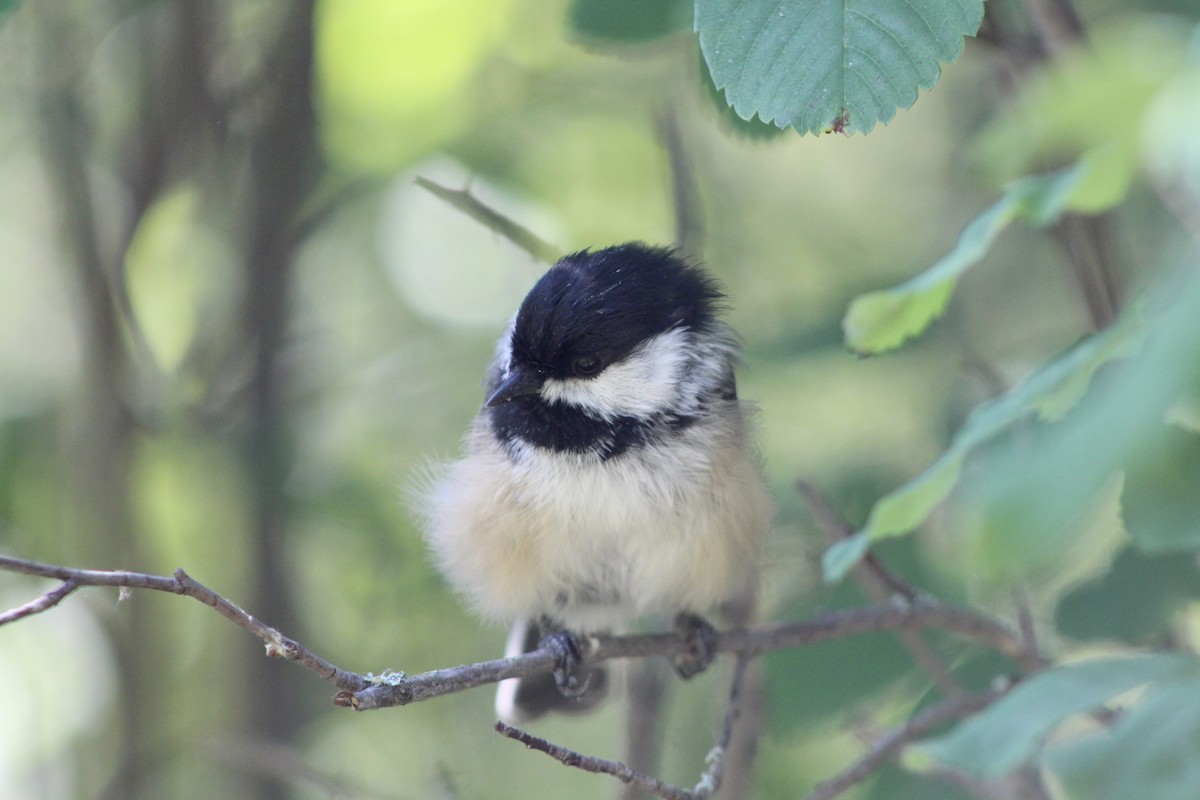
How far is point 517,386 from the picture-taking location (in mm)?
2154

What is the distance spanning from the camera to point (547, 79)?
3.51m

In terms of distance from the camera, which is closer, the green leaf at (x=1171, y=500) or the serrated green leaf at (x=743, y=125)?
the green leaf at (x=1171, y=500)

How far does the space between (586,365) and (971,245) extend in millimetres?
1140

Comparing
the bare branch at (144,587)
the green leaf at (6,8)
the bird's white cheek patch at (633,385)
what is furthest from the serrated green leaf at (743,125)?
the bare branch at (144,587)

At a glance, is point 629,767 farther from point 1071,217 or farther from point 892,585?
point 1071,217

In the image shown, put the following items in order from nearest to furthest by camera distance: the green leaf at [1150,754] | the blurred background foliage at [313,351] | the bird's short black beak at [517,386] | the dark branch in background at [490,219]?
the green leaf at [1150,754] < the bird's short black beak at [517,386] < the dark branch in background at [490,219] < the blurred background foliage at [313,351]

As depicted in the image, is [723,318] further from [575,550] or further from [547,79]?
[547,79]

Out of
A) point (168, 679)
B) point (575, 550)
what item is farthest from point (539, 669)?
point (168, 679)

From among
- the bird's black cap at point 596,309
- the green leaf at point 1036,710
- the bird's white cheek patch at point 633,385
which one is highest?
the green leaf at point 1036,710

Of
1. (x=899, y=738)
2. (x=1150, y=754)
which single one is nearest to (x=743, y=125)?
(x=899, y=738)

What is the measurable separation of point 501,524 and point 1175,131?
1.74m

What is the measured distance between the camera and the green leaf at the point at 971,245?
3.22 ft

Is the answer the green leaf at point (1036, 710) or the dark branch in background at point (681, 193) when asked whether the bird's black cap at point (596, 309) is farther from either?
the green leaf at point (1036, 710)

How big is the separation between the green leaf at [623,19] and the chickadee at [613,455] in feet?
1.43
